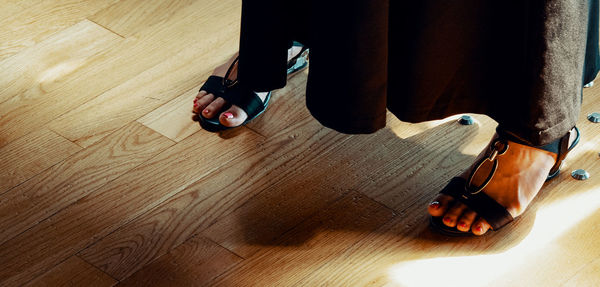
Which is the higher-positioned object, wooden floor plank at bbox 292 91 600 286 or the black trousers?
the black trousers

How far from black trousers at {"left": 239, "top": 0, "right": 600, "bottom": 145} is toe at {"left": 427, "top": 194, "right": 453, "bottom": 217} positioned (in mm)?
136

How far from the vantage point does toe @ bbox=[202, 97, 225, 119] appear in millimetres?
1321

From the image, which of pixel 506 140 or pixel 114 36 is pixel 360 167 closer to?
pixel 506 140

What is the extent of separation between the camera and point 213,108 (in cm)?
133

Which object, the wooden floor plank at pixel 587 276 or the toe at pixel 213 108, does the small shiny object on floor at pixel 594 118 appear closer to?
the wooden floor plank at pixel 587 276

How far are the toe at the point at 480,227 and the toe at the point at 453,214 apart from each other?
26 millimetres

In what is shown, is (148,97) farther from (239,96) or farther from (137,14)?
(137,14)

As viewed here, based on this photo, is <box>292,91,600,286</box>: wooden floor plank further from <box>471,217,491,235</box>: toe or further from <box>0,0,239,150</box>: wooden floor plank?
<box>0,0,239,150</box>: wooden floor plank

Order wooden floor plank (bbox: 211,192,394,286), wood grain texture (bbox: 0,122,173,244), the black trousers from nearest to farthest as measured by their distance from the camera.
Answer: the black trousers < wooden floor plank (bbox: 211,192,394,286) < wood grain texture (bbox: 0,122,173,244)

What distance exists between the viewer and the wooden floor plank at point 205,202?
3.54 feet

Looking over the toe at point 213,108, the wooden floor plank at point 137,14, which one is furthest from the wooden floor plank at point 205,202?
the wooden floor plank at point 137,14

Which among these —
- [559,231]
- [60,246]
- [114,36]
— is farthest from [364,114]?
[114,36]

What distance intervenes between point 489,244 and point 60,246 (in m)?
0.60

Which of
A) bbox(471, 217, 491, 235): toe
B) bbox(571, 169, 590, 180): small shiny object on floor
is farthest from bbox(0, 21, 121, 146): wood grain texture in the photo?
bbox(571, 169, 590, 180): small shiny object on floor
